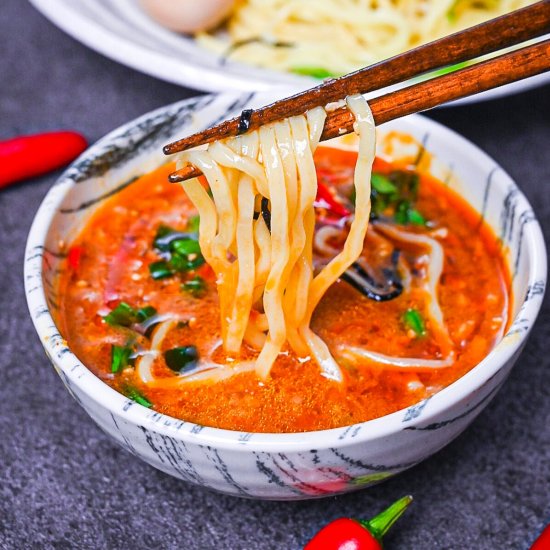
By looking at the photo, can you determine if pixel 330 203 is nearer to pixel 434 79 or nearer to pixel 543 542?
pixel 434 79

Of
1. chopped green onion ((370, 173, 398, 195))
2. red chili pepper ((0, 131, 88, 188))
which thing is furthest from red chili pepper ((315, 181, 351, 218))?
red chili pepper ((0, 131, 88, 188))

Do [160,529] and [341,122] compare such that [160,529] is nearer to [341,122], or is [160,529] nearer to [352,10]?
[341,122]

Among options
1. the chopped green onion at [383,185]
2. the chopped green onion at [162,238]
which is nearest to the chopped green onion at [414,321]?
the chopped green onion at [383,185]

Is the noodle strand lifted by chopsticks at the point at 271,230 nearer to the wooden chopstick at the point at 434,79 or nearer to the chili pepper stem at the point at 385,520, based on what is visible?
the wooden chopstick at the point at 434,79

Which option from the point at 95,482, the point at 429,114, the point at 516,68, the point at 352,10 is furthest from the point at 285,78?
the point at 95,482

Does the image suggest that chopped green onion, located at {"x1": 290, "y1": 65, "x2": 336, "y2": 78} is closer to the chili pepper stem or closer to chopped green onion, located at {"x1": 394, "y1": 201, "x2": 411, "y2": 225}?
chopped green onion, located at {"x1": 394, "y1": 201, "x2": 411, "y2": 225}

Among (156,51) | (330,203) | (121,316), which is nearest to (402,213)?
(330,203)

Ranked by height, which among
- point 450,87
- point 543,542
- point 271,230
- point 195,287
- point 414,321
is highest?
point 450,87
